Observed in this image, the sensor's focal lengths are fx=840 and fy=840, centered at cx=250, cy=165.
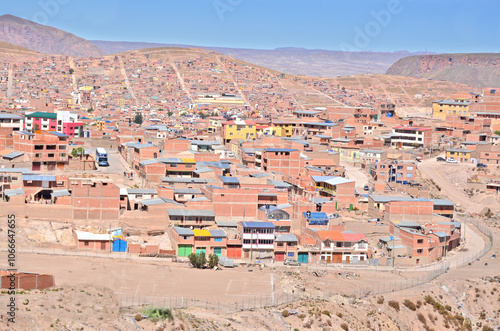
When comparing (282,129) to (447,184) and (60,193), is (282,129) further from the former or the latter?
(60,193)

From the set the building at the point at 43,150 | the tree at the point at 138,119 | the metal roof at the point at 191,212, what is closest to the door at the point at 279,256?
the metal roof at the point at 191,212

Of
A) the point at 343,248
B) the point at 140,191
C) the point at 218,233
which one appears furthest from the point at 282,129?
the point at 218,233

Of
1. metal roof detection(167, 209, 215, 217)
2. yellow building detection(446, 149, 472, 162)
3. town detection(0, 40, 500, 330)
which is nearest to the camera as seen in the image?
town detection(0, 40, 500, 330)

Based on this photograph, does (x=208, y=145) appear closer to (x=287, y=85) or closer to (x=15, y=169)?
(x=15, y=169)

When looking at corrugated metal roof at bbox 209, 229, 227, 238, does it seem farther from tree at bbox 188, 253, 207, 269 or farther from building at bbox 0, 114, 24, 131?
building at bbox 0, 114, 24, 131

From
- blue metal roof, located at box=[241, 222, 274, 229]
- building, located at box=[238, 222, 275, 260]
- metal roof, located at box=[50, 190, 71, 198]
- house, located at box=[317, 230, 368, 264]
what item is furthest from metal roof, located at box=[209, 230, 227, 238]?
metal roof, located at box=[50, 190, 71, 198]

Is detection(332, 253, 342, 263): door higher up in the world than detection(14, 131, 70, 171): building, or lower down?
lower down
